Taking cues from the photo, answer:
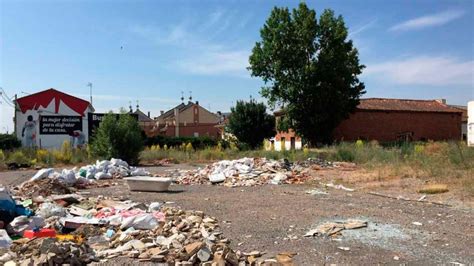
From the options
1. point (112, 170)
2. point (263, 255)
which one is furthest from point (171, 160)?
point (263, 255)

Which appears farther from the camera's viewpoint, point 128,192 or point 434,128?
point 434,128

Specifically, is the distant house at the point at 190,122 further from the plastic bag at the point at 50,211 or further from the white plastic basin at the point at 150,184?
the plastic bag at the point at 50,211

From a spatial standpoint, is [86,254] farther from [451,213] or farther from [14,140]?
[14,140]

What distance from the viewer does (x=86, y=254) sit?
234 inches

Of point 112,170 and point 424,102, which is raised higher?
point 424,102

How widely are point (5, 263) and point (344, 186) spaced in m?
11.0

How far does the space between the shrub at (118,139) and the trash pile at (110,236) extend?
1491 centimetres

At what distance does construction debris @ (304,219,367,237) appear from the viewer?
751 cm

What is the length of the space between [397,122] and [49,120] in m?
34.9

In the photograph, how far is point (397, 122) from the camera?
46.4m

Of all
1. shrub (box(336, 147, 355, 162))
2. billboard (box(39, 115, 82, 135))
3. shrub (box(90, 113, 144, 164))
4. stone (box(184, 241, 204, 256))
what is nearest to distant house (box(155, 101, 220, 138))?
billboard (box(39, 115, 82, 135))

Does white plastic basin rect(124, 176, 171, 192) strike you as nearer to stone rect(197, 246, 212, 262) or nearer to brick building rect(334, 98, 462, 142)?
stone rect(197, 246, 212, 262)

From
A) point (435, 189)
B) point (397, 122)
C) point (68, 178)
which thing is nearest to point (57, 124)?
point (68, 178)

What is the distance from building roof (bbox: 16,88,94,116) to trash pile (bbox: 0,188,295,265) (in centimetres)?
3975
